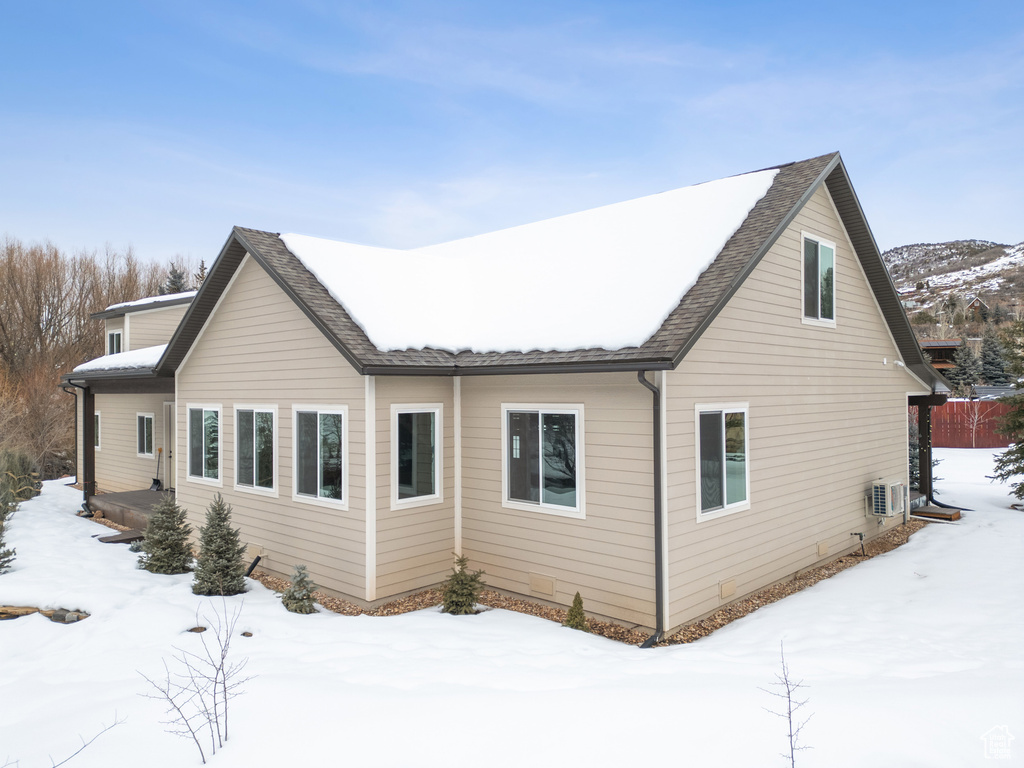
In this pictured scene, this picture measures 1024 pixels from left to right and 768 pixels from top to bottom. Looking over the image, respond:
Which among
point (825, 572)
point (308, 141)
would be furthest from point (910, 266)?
point (825, 572)

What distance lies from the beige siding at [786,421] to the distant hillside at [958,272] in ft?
337

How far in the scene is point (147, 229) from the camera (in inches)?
1486

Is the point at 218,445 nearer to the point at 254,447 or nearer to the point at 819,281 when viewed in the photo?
the point at 254,447

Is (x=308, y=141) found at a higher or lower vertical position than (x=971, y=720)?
higher

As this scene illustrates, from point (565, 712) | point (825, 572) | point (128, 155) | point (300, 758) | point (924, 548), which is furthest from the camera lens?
point (128, 155)

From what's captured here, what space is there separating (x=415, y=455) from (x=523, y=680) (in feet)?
12.5

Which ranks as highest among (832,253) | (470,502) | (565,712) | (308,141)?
(308,141)

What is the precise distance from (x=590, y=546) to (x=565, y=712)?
3.18 meters

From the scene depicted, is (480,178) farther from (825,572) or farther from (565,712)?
(565,712)

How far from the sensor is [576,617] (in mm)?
7203

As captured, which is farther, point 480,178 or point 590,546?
point 480,178

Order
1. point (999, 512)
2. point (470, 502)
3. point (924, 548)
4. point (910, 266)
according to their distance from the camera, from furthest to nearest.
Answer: point (910, 266)
point (999, 512)
point (924, 548)
point (470, 502)

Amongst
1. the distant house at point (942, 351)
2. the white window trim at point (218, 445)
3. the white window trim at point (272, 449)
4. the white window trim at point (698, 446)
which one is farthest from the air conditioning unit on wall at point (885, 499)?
the distant house at point (942, 351)
